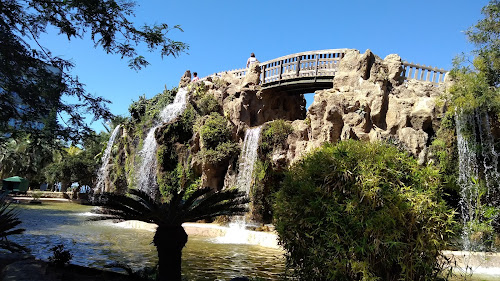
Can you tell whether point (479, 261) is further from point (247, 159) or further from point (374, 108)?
point (247, 159)

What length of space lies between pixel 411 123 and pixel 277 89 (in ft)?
33.2

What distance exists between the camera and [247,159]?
21.0m

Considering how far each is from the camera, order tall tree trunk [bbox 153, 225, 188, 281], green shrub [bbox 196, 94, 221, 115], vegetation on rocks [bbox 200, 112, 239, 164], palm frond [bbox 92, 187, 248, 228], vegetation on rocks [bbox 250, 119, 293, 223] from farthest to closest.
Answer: green shrub [bbox 196, 94, 221, 115], vegetation on rocks [bbox 200, 112, 239, 164], vegetation on rocks [bbox 250, 119, 293, 223], palm frond [bbox 92, 187, 248, 228], tall tree trunk [bbox 153, 225, 188, 281]

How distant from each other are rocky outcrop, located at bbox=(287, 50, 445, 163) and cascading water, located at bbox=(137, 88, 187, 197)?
9972 mm

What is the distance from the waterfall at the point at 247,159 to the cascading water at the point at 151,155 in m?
6.59

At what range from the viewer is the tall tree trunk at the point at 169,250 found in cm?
638

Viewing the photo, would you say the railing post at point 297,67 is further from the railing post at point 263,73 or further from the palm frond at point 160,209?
the palm frond at point 160,209

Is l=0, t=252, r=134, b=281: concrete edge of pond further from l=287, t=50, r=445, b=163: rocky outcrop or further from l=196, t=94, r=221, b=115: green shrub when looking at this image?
l=196, t=94, r=221, b=115: green shrub

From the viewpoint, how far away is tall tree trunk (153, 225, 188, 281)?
638cm

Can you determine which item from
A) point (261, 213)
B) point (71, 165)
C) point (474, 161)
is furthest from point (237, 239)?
point (71, 165)

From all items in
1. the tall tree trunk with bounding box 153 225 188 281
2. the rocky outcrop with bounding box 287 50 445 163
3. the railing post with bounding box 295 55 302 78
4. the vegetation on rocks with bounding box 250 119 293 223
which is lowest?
the tall tree trunk with bounding box 153 225 188 281

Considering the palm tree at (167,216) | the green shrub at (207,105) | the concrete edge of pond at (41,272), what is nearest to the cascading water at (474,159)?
the palm tree at (167,216)

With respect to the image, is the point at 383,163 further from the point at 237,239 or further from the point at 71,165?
the point at 71,165

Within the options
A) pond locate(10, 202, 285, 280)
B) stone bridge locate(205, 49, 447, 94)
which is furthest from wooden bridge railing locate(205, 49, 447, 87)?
pond locate(10, 202, 285, 280)
